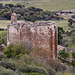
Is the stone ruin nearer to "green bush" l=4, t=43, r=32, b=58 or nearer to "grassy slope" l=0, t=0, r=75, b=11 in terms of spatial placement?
"green bush" l=4, t=43, r=32, b=58

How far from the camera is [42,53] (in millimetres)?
19250

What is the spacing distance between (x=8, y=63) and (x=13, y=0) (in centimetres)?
8792

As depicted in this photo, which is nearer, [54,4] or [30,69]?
[30,69]

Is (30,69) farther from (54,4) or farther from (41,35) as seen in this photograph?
(54,4)

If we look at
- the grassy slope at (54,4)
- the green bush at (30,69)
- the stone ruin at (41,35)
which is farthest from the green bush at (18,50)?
the grassy slope at (54,4)

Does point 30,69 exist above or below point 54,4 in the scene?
above

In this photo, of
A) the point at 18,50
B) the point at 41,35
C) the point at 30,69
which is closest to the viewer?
the point at 30,69

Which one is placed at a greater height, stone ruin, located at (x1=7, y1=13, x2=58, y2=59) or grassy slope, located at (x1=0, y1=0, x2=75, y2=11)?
stone ruin, located at (x1=7, y1=13, x2=58, y2=59)

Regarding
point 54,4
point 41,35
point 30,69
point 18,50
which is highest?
point 41,35

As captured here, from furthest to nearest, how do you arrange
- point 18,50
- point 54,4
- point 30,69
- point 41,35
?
point 54,4 < point 41,35 < point 18,50 < point 30,69

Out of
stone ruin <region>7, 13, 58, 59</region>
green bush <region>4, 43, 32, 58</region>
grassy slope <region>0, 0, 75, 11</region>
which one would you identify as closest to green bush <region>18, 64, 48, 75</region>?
green bush <region>4, 43, 32, 58</region>

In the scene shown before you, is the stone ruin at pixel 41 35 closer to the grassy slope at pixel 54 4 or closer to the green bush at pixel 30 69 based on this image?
the green bush at pixel 30 69

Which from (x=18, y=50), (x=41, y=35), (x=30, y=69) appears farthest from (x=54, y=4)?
(x=30, y=69)

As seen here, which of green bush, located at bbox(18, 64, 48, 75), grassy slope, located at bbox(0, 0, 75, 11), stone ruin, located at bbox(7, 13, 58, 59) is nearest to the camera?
green bush, located at bbox(18, 64, 48, 75)
